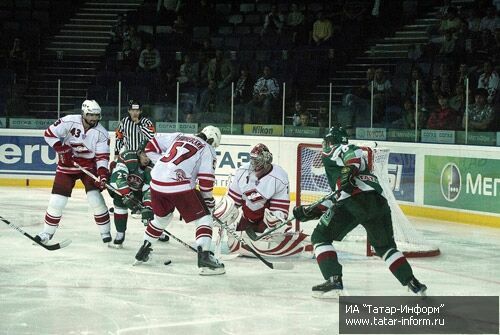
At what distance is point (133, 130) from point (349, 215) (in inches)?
188

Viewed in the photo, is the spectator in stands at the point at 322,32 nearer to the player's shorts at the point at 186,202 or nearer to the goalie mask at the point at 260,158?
the goalie mask at the point at 260,158

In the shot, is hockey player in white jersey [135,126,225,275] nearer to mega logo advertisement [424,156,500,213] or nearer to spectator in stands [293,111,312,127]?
mega logo advertisement [424,156,500,213]

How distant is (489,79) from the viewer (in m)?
11.0

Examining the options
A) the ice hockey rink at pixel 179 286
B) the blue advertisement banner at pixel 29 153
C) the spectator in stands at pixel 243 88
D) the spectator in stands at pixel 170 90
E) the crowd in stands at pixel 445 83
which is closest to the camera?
the ice hockey rink at pixel 179 286

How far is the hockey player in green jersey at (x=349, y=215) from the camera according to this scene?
19.3 ft

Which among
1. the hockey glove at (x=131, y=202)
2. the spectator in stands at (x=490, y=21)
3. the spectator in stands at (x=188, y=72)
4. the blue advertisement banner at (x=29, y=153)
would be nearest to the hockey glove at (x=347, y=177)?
the hockey glove at (x=131, y=202)

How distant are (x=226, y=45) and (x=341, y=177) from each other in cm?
967

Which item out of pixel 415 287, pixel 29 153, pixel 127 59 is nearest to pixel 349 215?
pixel 415 287

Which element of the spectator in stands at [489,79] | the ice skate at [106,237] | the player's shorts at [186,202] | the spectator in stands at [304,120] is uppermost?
the spectator in stands at [489,79]

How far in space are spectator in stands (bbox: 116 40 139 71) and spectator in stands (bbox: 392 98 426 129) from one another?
493 centimetres

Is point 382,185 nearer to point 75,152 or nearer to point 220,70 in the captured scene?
→ point 75,152

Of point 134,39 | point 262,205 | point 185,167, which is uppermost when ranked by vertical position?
point 134,39

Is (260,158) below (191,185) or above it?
above

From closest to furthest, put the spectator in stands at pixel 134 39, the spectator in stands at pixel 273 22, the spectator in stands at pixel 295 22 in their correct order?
the spectator in stands at pixel 295 22 → the spectator in stands at pixel 273 22 → the spectator in stands at pixel 134 39
